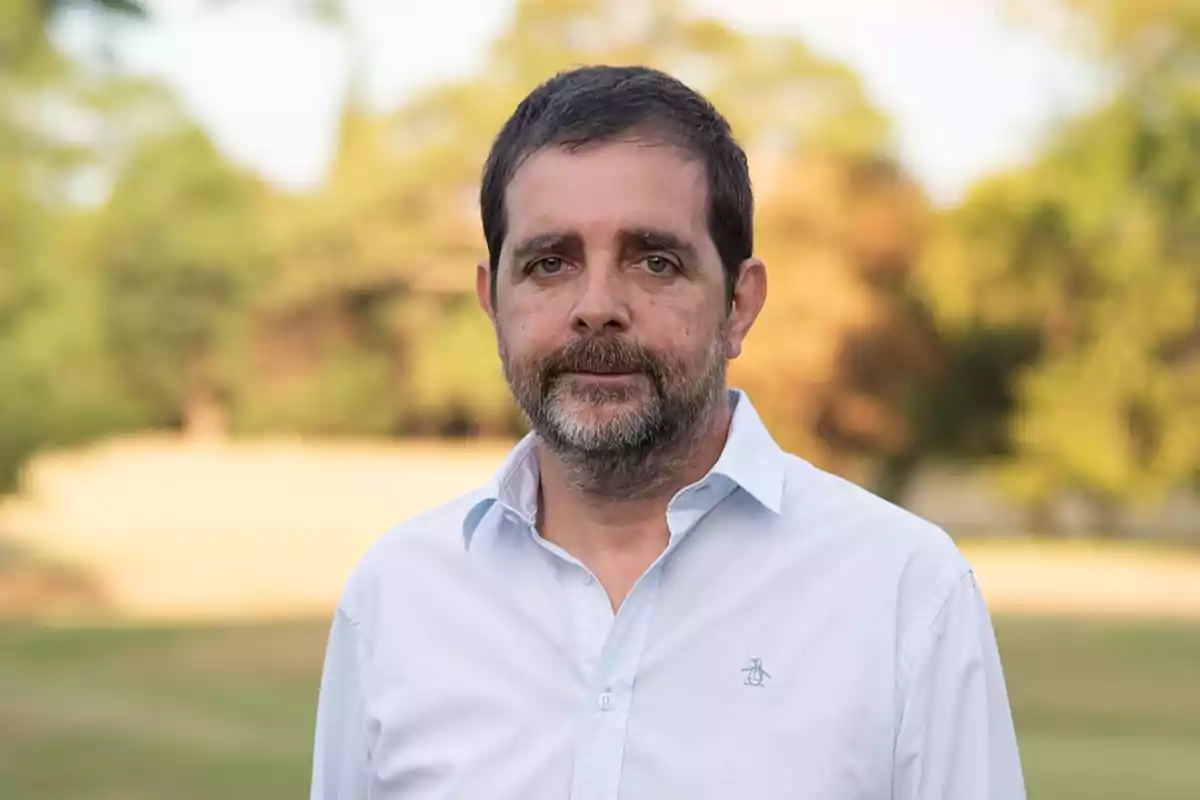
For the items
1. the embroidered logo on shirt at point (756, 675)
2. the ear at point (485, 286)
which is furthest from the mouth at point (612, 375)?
the embroidered logo on shirt at point (756, 675)

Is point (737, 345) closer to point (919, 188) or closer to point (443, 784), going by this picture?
point (443, 784)

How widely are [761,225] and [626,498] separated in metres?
30.0

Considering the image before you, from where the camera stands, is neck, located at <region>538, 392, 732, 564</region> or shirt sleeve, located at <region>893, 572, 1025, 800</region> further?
neck, located at <region>538, 392, 732, 564</region>

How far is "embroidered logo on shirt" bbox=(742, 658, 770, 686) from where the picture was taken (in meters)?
1.87

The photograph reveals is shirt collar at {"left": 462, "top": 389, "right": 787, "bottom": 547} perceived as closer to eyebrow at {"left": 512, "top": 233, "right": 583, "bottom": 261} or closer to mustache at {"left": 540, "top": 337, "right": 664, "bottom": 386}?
mustache at {"left": 540, "top": 337, "right": 664, "bottom": 386}

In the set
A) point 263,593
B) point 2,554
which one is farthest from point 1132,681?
point 2,554

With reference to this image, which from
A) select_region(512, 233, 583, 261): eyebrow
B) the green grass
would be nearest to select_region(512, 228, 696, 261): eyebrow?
select_region(512, 233, 583, 261): eyebrow

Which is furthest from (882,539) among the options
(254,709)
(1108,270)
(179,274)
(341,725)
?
(179,274)

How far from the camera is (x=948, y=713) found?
180 centimetres

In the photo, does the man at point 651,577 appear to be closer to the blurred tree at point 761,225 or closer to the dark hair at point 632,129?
the dark hair at point 632,129

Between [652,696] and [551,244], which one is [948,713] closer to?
[652,696]

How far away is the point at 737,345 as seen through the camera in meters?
2.08

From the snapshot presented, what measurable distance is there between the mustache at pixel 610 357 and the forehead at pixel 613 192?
0.13 m

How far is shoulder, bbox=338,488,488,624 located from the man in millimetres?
13
